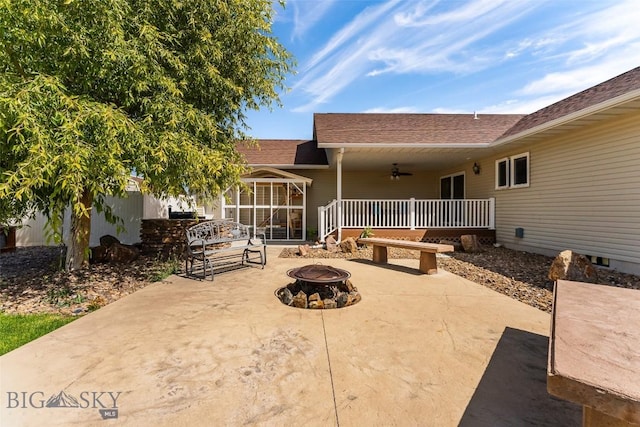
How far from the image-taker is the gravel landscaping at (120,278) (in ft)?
14.6

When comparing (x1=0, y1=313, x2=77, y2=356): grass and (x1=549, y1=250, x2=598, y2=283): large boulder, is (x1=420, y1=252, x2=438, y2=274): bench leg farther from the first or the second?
(x1=0, y1=313, x2=77, y2=356): grass

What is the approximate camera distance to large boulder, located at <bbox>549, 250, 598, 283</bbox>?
4.93m

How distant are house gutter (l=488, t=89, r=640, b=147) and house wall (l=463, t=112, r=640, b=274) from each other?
0.74 metres

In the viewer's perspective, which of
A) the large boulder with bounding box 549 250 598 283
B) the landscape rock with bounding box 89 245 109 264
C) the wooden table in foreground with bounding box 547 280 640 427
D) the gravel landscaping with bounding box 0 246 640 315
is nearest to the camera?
the wooden table in foreground with bounding box 547 280 640 427

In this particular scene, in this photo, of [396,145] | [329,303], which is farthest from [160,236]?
[396,145]

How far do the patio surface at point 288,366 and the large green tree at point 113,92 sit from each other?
199cm

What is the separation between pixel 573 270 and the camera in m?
4.97

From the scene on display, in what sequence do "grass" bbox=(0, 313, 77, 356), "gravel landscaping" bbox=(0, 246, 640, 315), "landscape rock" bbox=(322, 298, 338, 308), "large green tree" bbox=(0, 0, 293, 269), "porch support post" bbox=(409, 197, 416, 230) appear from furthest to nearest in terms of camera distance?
"porch support post" bbox=(409, 197, 416, 230)
"gravel landscaping" bbox=(0, 246, 640, 315)
"landscape rock" bbox=(322, 298, 338, 308)
"large green tree" bbox=(0, 0, 293, 269)
"grass" bbox=(0, 313, 77, 356)

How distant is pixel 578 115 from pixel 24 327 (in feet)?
32.1

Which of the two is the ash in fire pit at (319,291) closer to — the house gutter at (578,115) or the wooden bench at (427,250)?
the wooden bench at (427,250)

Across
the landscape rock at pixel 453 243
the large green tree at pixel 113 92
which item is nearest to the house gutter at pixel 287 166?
the large green tree at pixel 113 92

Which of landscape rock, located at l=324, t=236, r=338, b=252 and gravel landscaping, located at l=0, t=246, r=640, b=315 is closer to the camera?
gravel landscaping, located at l=0, t=246, r=640, b=315

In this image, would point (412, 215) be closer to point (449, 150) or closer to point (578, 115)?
point (449, 150)

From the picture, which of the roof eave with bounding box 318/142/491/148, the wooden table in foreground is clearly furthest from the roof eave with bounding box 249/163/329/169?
the wooden table in foreground
